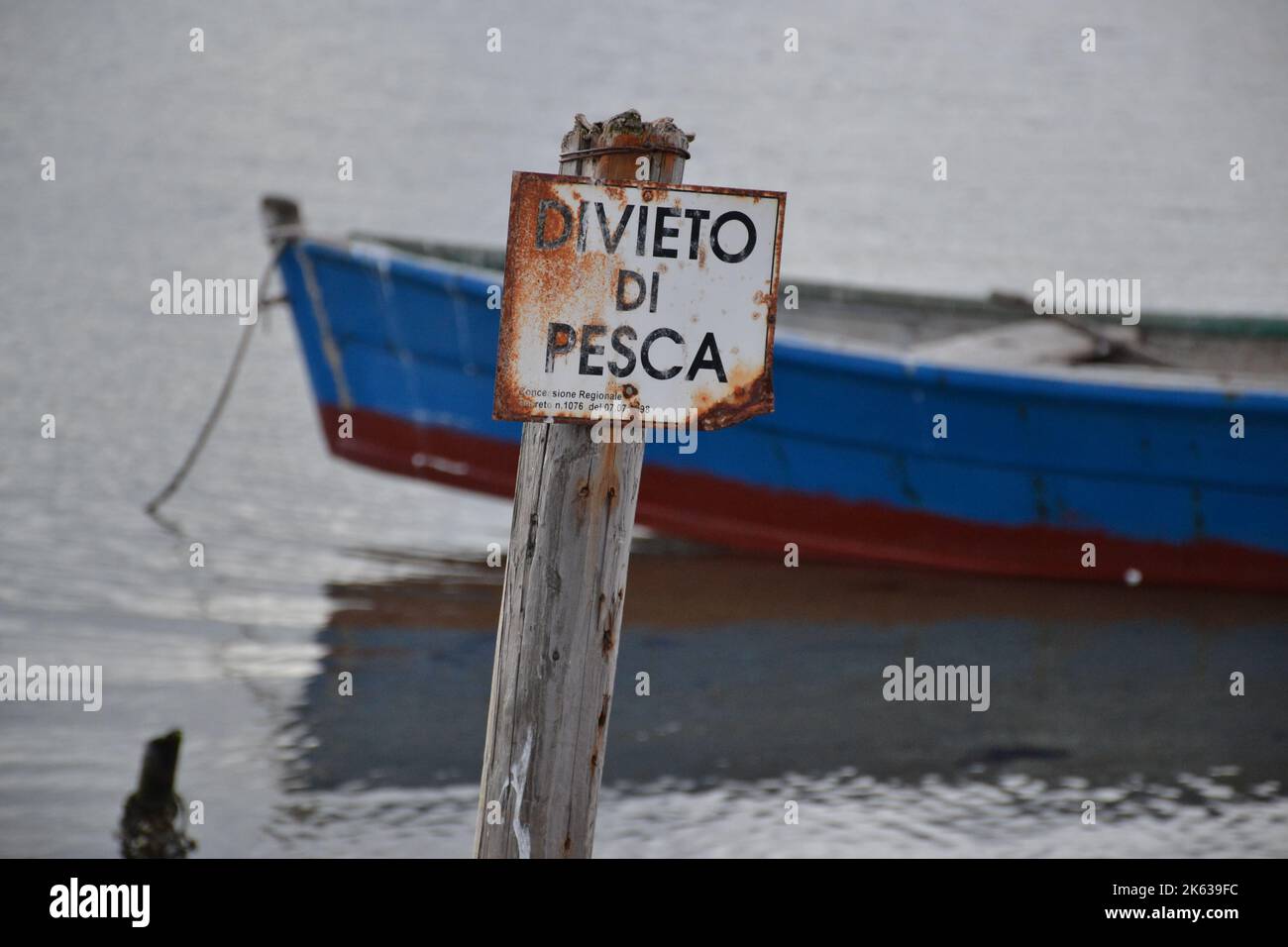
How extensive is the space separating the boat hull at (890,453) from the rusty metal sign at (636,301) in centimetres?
579

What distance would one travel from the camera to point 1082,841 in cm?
525

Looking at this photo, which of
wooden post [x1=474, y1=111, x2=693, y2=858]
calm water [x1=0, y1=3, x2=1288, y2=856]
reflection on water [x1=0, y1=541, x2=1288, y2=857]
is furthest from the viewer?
calm water [x1=0, y1=3, x2=1288, y2=856]

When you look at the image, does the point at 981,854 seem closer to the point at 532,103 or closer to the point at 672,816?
the point at 672,816

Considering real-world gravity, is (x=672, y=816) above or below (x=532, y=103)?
below

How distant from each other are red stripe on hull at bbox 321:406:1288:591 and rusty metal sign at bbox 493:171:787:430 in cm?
640

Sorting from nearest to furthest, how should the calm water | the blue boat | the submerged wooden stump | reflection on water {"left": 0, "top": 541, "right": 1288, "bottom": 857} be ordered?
the submerged wooden stump → reflection on water {"left": 0, "top": 541, "right": 1288, "bottom": 857} → the calm water → the blue boat

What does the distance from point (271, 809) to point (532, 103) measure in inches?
1073

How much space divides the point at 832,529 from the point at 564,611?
642 cm

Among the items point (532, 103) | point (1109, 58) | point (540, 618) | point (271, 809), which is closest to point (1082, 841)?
point (271, 809)

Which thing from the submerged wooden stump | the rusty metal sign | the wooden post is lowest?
the submerged wooden stump

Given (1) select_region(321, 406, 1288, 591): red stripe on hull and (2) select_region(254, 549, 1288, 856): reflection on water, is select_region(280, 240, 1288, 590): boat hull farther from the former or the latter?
(2) select_region(254, 549, 1288, 856): reflection on water

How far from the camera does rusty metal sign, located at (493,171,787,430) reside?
2.50 metres

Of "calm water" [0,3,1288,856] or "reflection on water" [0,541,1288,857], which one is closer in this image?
"reflection on water" [0,541,1288,857]

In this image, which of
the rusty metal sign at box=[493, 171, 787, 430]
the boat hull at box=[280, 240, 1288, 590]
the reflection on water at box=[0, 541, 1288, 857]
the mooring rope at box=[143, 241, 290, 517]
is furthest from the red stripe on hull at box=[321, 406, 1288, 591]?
the rusty metal sign at box=[493, 171, 787, 430]
